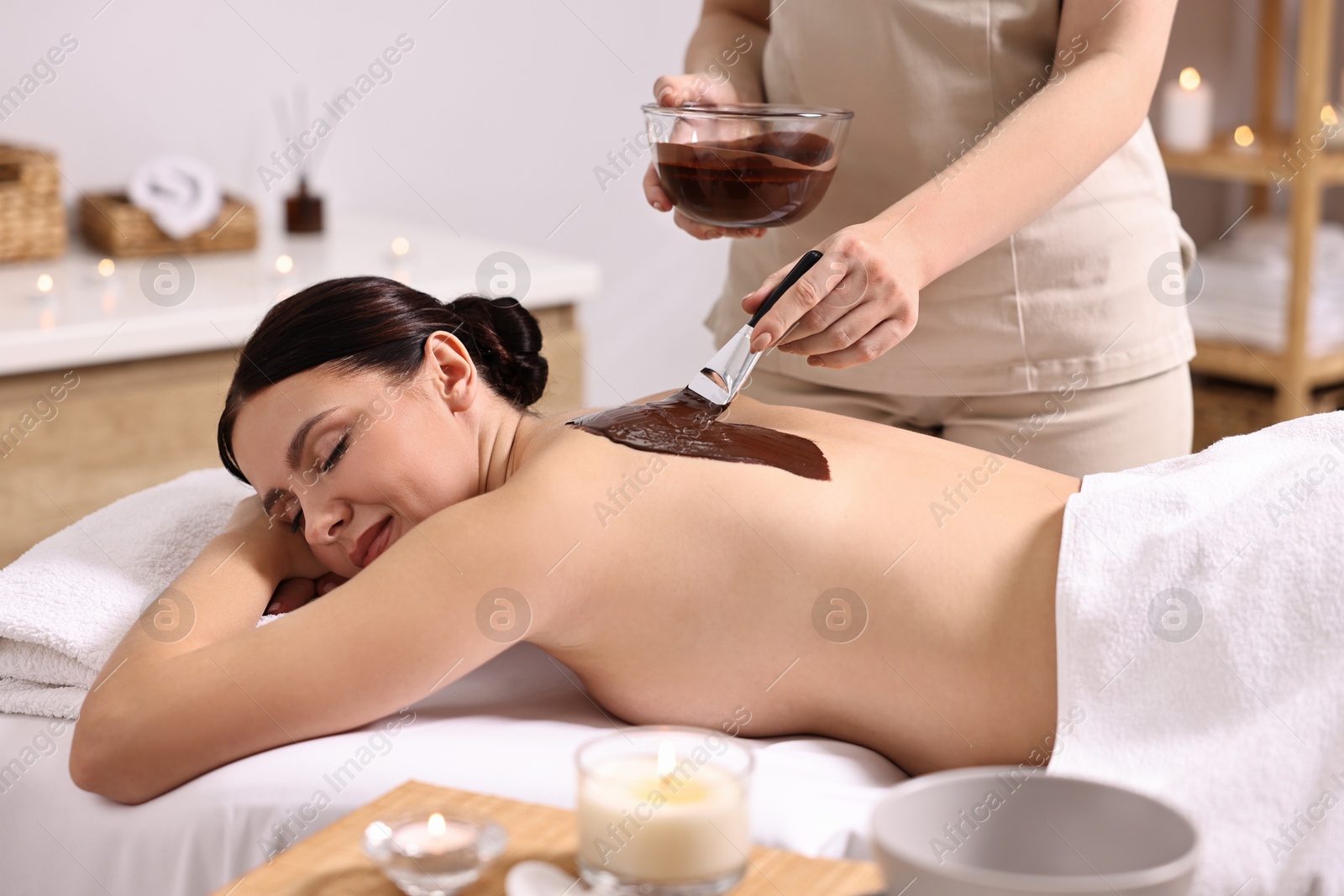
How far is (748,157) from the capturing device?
49.3 inches

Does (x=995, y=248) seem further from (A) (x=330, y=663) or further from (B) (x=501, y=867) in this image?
(B) (x=501, y=867)

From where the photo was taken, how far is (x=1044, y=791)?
0.68m

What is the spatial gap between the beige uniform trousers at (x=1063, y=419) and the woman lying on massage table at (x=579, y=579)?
22 cm

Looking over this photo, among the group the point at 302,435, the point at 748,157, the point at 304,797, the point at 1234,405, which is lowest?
the point at 1234,405

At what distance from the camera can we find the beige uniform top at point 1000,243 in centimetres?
140

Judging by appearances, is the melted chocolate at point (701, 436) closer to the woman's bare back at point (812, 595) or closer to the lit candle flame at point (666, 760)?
the woman's bare back at point (812, 595)

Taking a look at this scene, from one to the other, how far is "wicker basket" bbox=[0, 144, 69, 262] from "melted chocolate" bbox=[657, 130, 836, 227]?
1495 millimetres

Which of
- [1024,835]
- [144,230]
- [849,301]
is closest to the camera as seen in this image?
[1024,835]

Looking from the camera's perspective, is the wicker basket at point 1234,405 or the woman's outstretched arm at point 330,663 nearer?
the woman's outstretched arm at point 330,663

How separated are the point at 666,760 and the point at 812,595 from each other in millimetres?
397

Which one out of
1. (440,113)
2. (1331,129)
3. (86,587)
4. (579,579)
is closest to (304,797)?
(579,579)

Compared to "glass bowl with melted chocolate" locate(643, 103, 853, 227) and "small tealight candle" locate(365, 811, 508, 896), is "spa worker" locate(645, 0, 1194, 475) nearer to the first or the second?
"glass bowl with melted chocolate" locate(643, 103, 853, 227)

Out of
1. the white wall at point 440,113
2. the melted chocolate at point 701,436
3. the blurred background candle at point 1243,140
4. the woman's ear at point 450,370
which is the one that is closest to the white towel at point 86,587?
the woman's ear at point 450,370

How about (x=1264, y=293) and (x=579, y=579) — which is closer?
(x=579, y=579)
